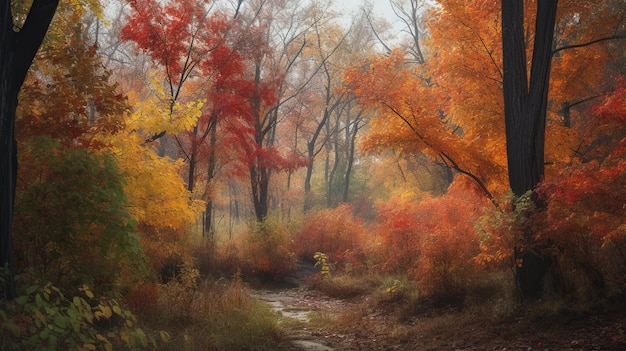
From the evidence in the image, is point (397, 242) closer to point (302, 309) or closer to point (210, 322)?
point (302, 309)

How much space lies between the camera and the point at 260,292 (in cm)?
1460

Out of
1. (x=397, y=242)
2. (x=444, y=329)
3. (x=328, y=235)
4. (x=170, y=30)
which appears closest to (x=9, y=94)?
(x=444, y=329)

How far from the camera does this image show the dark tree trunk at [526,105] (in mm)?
7758

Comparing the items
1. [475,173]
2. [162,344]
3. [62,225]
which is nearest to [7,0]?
[62,225]

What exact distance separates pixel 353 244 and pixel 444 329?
995cm

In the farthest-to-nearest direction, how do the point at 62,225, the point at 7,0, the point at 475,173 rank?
the point at 475,173 < the point at 62,225 < the point at 7,0

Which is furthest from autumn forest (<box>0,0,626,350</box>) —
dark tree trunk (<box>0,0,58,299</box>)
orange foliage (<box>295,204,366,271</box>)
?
orange foliage (<box>295,204,366,271</box>)

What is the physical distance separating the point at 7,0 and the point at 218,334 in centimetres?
507

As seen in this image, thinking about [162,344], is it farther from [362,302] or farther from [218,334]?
[362,302]

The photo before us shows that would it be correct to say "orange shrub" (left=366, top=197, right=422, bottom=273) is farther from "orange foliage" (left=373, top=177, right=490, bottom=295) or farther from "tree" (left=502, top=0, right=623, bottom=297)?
"tree" (left=502, top=0, right=623, bottom=297)

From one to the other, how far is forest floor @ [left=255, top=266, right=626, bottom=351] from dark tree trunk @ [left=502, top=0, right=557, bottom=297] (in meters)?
0.80

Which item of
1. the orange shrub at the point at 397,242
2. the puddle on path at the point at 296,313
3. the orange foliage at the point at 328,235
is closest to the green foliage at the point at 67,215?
the puddle on path at the point at 296,313

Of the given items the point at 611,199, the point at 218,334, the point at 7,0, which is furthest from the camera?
the point at 218,334

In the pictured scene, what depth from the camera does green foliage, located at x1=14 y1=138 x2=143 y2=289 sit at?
5.23 meters
